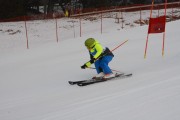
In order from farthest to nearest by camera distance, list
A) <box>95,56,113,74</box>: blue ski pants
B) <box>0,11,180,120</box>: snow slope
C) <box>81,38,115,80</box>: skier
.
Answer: <box>95,56,113,74</box>: blue ski pants, <box>81,38,115,80</box>: skier, <box>0,11,180,120</box>: snow slope

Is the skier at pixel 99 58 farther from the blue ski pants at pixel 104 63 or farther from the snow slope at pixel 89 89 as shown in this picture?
the snow slope at pixel 89 89

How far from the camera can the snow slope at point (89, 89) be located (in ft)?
19.0

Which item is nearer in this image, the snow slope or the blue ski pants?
the snow slope

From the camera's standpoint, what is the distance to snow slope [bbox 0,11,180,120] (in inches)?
229

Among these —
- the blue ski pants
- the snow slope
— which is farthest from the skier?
the snow slope

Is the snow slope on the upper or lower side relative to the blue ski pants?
lower

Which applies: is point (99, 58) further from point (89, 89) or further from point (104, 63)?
point (89, 89)

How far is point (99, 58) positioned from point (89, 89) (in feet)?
3.31

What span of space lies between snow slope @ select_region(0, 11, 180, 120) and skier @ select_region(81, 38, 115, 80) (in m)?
0.36

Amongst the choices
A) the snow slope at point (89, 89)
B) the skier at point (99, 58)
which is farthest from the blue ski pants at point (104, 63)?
the snow slope at point (89, 89)

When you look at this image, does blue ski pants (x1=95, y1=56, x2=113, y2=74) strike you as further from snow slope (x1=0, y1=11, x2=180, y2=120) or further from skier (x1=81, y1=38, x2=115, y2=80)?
snow slope (x1=0, y1=11, x2=180, y2=120)

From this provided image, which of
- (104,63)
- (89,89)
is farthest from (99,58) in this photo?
(89,89)

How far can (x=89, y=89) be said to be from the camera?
7727 millimetres

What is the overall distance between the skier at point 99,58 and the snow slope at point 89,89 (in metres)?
0.36
